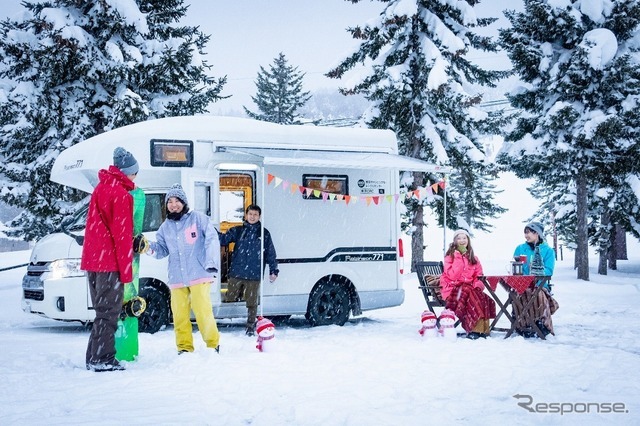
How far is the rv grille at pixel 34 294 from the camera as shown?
888 centimetres

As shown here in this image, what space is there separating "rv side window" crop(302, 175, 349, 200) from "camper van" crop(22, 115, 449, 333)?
15mm

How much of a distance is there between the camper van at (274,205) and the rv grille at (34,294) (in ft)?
0.04

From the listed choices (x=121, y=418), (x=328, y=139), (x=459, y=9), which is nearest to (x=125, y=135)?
(x=328, y=139)

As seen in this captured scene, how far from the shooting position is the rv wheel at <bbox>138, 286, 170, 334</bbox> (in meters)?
8.87

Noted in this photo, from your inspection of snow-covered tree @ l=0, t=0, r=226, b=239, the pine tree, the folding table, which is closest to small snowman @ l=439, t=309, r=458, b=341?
the folding table

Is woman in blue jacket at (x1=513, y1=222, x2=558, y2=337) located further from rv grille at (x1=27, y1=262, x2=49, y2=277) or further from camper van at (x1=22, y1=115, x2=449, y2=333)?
rv grille at (x1=27, y1=262, x2=49, y2=277)

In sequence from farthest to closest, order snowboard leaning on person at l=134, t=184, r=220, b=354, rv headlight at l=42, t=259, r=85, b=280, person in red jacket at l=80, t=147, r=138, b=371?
1. rv headlight at l=42, t=259, r=85, b=280
2. snowboard leaning on person at l=134, t=184, r=220, b=354
3. person in red jacket at l=80, t=147, r=138, b=371

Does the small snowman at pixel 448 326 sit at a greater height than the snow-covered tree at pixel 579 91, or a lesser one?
lesser

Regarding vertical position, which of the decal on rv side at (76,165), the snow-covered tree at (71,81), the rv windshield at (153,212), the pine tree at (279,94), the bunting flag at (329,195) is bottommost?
the rv windshield at (153,212)

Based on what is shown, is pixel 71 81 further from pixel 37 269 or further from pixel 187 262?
pixel 187 262

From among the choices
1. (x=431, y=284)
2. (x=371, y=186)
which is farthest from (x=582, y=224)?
(x=431, y=284)

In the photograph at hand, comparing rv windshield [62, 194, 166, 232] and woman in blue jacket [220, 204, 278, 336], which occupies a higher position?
rv windshield [62, 194, 166, 232]

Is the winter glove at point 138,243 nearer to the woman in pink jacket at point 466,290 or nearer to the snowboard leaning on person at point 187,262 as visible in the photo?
the snowboard leaning on person at point 187,262

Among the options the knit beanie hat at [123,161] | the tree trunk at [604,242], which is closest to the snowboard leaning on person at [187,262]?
the knit beanie hat at [123,161]
